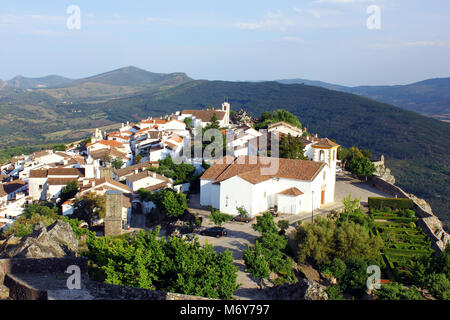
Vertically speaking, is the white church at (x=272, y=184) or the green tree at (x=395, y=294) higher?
the white church at (x=272, y=184)

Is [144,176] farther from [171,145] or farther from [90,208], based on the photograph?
[171,145]

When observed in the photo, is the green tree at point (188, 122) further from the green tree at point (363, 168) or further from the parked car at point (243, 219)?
the parked car at point (243, 219)

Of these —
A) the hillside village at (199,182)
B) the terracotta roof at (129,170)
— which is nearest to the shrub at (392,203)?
the hillside village at (199,182)

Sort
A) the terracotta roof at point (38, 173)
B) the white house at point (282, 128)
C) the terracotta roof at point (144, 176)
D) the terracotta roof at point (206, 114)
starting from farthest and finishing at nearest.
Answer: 1. the terracotta roof at point (206, 114)
2. the white house at point (282, 128)
3. the terracotta roof at point (38, 173)
4. the terracotta roof at point (144, 176)

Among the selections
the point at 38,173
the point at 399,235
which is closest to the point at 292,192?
the point at 399,235

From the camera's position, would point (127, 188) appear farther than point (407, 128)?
No
